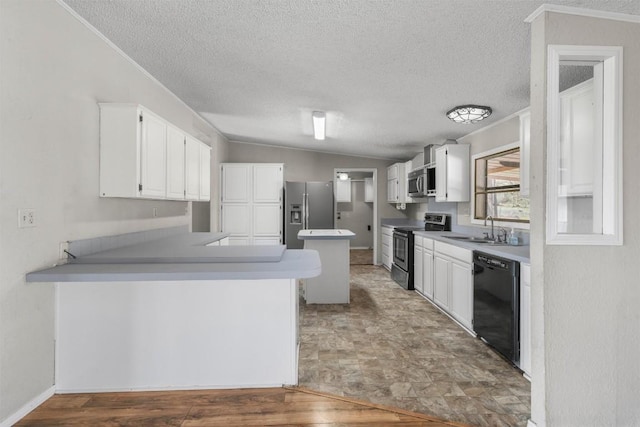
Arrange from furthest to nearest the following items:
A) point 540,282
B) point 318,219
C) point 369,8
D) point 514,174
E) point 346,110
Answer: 1. point 318,219
2. point 346,110
3. point 514,174
4. point 369,8
5. point 540,282

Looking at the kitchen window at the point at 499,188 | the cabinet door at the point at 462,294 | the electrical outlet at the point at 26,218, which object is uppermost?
the kitchen window at the point at 499,188

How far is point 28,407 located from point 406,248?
14.1 feet

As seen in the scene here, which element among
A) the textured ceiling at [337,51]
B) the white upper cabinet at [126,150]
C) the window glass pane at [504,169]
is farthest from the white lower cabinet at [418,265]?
the white upper cabinet at [126,150]

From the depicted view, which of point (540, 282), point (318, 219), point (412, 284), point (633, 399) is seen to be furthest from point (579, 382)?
point (318, 219)

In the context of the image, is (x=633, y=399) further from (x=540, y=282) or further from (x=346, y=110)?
(x=346, y=110)

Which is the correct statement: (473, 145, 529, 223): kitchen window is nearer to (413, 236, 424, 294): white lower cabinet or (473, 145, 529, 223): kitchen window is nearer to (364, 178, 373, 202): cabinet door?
(413, 236, 424, 294): white lower cabinet

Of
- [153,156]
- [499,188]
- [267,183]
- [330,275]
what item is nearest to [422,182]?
[499,188]

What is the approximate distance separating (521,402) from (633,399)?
56 cm

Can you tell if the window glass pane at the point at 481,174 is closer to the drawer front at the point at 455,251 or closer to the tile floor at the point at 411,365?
the drawer front at the point at 455,251

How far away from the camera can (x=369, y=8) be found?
1932mm

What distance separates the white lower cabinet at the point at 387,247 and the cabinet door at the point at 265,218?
206 cm

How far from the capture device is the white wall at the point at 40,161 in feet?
5.82

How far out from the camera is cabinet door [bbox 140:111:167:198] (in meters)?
2.57

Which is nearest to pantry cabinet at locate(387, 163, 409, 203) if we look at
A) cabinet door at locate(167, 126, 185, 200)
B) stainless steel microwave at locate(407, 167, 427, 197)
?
stainless steel microwave at locate(407, 167, 427, 197)
